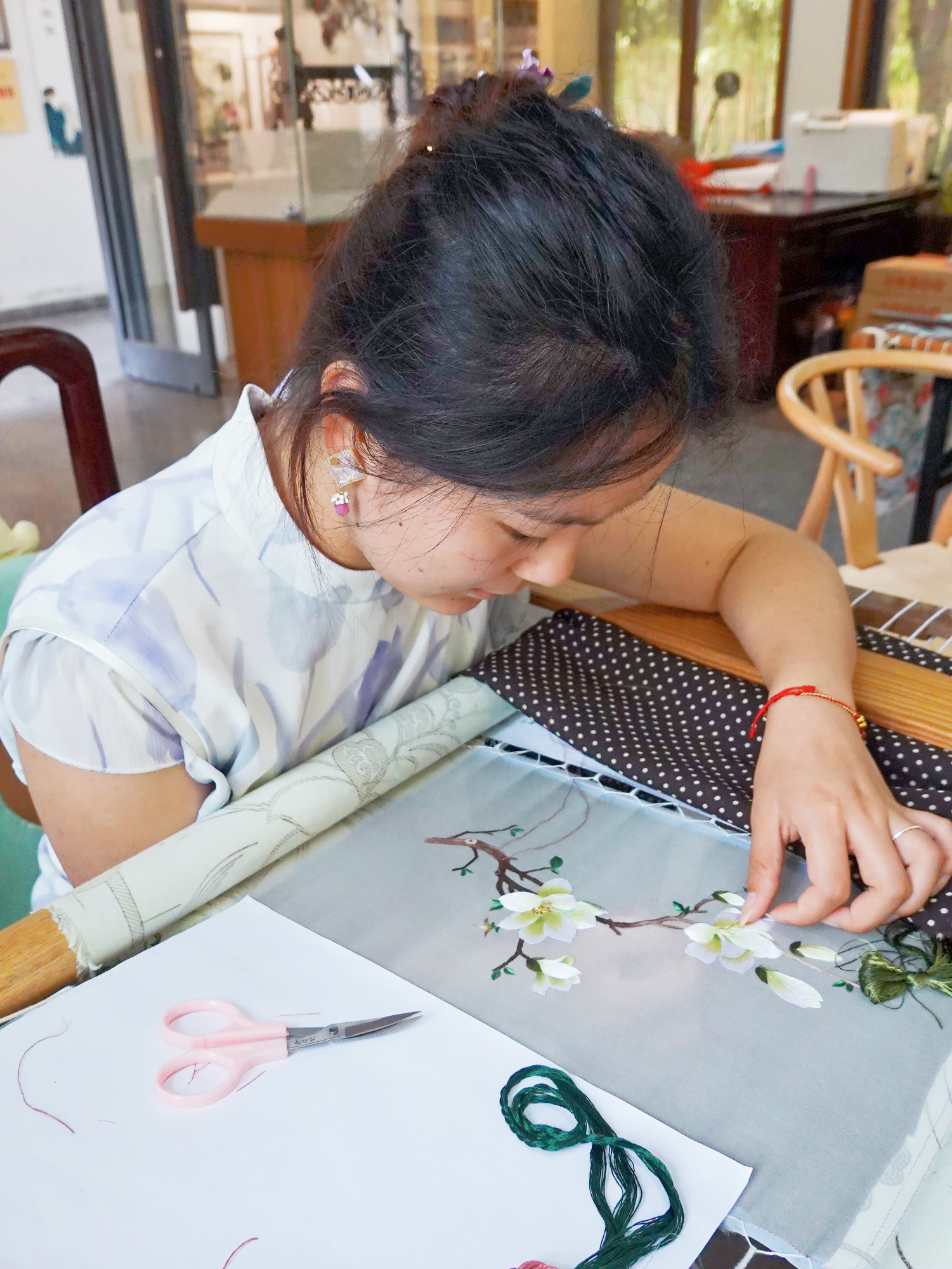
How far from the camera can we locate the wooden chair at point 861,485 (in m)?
1.53

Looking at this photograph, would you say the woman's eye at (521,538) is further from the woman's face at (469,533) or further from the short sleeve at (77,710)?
the short sleeve at (77,710)

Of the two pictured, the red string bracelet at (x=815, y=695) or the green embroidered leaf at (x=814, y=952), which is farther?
the red string bracelet at (x=815, y=695)

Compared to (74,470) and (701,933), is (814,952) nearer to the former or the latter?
(701,933)

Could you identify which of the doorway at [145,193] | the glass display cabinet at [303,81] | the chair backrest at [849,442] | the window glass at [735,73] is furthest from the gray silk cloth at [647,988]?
the window glass at [735,73]

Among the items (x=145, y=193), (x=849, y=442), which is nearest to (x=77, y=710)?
(x=849, y=442)

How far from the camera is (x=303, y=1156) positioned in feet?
1.34

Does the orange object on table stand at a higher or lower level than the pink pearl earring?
lower

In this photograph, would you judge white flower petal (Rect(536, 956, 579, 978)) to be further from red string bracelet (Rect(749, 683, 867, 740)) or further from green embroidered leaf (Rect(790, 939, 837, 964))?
red string bracelet (Rect(749, 683, 867, 740))

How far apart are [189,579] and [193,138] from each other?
3.89m

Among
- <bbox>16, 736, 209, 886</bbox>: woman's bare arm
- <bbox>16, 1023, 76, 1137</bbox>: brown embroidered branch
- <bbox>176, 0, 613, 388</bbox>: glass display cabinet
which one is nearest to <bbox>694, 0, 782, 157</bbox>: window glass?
<bbox>176, 0, 613, 388</bbox>: glass display cabinet

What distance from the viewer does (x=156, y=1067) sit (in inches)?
17.5

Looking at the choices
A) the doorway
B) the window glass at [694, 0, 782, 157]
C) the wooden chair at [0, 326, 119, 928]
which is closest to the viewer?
the wooden chair at [0, 326, 119, 928]

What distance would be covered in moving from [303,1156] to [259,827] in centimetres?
21

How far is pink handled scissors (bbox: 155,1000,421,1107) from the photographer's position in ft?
1.42
